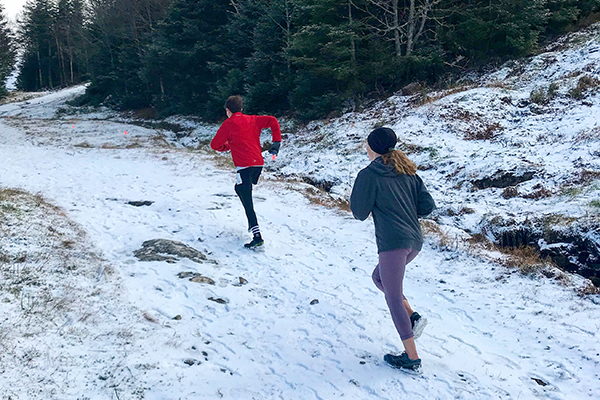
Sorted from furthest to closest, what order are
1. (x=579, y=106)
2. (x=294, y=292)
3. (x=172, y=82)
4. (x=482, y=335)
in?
(x=172, y=82) < (x=579, y=106) < (x=294, y=292) < (x=482, y=335)

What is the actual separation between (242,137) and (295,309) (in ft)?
9.41

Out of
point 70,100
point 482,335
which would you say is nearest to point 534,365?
point 482,335

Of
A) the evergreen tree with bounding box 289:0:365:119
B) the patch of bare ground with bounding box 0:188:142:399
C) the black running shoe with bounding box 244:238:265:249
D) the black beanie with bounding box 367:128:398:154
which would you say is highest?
the evergreen tree with bounding box 289:0:365:119

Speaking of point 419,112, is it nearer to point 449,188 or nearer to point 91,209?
point 449,188

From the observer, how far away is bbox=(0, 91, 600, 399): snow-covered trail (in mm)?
3959

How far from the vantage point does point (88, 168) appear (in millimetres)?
14250

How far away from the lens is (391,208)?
3.86 meters

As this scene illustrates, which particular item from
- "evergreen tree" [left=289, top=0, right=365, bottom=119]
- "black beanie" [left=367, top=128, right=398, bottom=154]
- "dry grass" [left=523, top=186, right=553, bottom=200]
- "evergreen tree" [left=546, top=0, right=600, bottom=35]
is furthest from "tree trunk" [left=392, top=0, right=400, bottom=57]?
"black beanie" [left=367, top=128, right=398, bottom=154]

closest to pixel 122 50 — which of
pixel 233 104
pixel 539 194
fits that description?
pixel 233 104

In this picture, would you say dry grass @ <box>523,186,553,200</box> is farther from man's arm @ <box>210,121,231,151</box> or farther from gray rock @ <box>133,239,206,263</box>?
gray rock @ <box>133,239,206,263</box>

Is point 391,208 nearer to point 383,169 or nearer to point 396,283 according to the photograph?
point 383,169

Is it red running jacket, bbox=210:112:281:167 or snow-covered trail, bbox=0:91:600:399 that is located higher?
red running jacket, bbox=210:112:281:167

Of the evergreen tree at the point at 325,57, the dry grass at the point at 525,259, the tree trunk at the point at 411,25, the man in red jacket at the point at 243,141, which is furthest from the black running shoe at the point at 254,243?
the tree trunk at the point at 411,25

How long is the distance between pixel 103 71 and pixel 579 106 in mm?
42164
